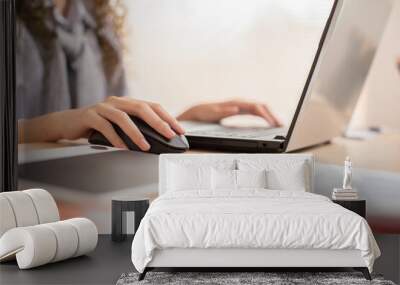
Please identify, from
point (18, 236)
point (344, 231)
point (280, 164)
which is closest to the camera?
point (344, 231)

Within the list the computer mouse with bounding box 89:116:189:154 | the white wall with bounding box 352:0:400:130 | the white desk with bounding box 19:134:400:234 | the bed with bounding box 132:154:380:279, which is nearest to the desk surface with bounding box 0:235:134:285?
the bed with bounding box 132:154:380:279

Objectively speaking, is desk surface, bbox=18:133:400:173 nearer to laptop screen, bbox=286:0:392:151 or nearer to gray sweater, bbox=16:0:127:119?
laptop screen, bbox=286:0:392:151

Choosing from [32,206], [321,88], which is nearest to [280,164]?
[321,88]

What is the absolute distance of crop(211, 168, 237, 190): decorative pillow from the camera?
254 inches

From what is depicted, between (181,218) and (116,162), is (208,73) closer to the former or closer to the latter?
(116,162)

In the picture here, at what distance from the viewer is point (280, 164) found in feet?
22.4

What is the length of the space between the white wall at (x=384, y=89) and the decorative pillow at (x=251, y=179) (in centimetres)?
125

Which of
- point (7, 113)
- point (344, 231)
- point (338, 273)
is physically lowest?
point (338, 273)

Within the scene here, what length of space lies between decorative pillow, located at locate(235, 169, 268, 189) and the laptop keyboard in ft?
2.29

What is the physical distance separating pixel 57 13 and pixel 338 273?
385 centimetres

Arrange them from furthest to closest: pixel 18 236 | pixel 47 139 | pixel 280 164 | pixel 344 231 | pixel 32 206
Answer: pixel 47 139
pixel 280 164
pixel 32 206
pixel 18 236
pixel 344 231

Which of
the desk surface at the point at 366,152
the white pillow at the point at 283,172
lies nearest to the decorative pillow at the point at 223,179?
the white pillow at the point at 283,172

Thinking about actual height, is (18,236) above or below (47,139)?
below

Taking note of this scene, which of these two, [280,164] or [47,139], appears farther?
[47,139]
